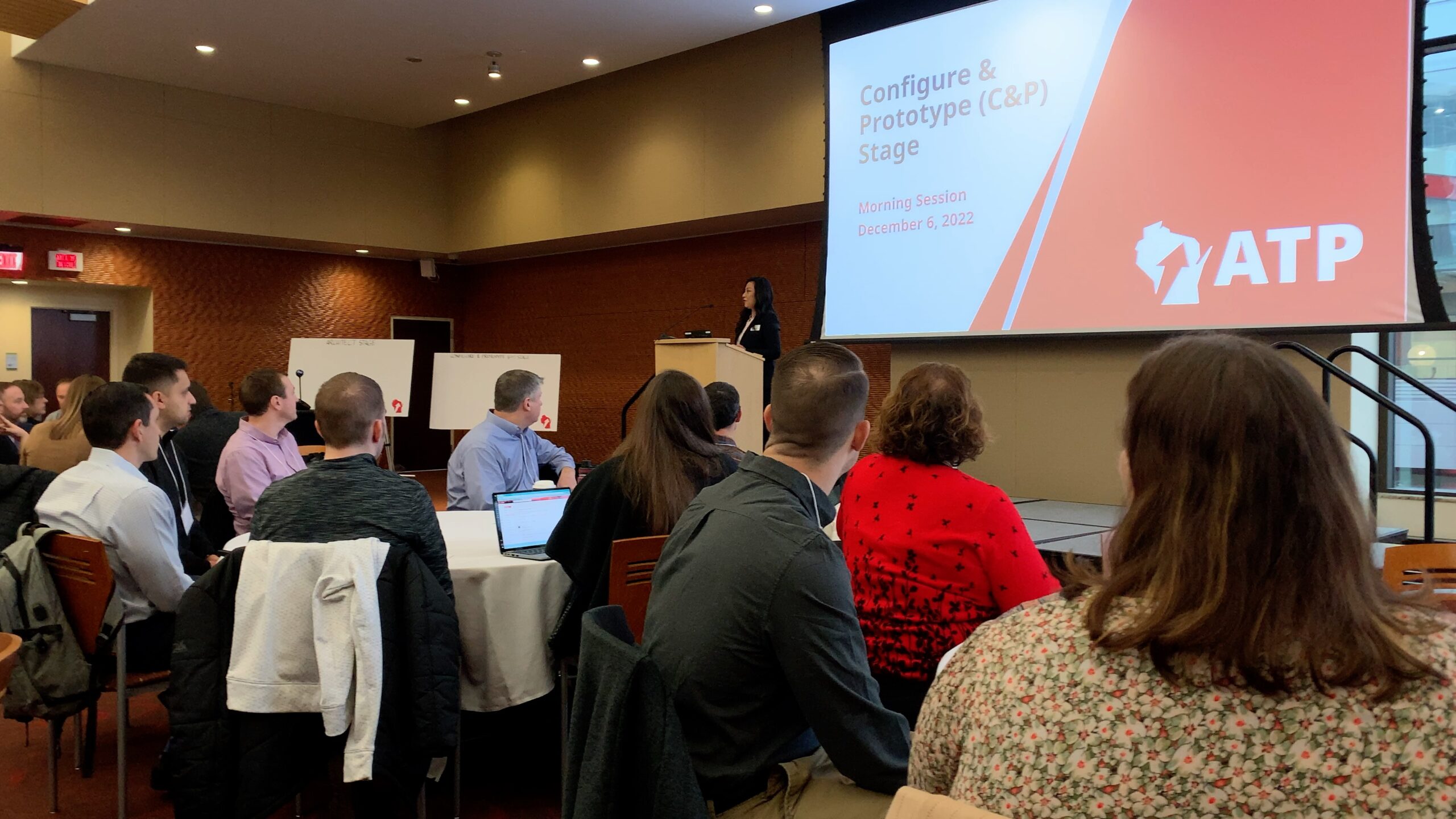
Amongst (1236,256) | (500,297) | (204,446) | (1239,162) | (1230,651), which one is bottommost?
(204,446)

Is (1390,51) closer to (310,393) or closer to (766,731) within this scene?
(766,731)

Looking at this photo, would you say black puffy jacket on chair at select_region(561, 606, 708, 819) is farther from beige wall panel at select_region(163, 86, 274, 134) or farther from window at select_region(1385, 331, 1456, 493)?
beige wall panel at select_region(163, 86, 274, 134)

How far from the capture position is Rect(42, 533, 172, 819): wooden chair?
280cm

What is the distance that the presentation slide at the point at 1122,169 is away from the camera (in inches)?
191

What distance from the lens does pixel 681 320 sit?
9.73m

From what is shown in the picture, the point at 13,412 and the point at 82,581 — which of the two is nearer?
the point at 82,581

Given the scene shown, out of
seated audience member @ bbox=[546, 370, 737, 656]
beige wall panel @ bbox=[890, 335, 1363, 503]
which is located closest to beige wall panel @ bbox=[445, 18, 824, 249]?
beige wall panel @ bbox=[890, 335, 1363, 503]

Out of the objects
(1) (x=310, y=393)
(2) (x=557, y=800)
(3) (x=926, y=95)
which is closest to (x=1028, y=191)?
(3) (x=926, y=95)

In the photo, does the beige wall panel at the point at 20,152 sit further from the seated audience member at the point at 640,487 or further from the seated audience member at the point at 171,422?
the seated audience member at the point at 640,487

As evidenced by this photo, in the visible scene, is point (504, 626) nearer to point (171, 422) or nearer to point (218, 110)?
point (171, 422)

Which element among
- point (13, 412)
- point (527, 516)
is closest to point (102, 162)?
point (13, 412)

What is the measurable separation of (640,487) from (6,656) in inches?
59.3

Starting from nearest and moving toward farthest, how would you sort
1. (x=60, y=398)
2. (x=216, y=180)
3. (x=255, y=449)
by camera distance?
(x=255, y=449) → (x=60, y=398) → (x=216, y=180)

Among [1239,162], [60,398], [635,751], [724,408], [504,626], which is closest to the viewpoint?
[635,751]
